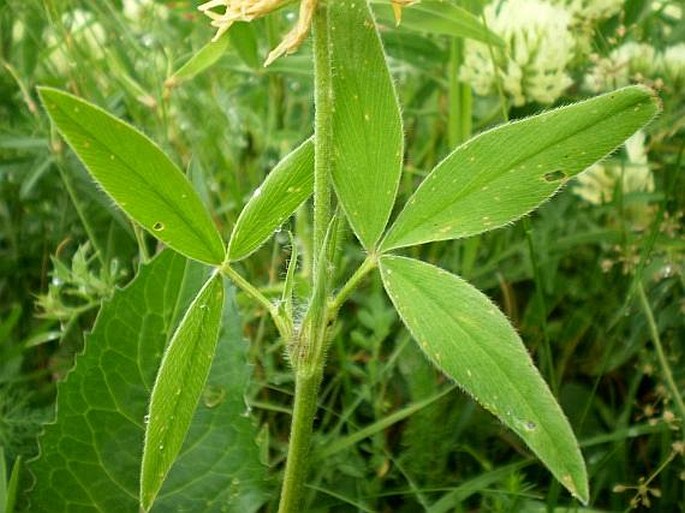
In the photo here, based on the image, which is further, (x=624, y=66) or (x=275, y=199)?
(x=624, y=66)

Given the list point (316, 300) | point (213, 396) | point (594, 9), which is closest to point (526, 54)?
point (594, 9)

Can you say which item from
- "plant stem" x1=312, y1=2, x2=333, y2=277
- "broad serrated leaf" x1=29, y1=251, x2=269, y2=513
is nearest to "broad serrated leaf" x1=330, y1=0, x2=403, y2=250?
"plant stem" x1=312, y1=2, x2=333, y2=277

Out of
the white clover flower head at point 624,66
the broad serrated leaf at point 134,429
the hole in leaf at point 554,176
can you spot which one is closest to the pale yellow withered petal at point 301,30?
the hole in leaf at point 554,176

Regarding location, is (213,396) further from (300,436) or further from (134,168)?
(134,168)

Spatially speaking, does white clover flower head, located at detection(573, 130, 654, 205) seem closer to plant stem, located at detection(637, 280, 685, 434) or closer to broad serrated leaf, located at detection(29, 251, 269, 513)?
plant stem, located at detection(637, 280, 685, 434)

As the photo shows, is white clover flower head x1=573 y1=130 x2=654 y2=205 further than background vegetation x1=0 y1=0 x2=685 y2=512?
Yes
